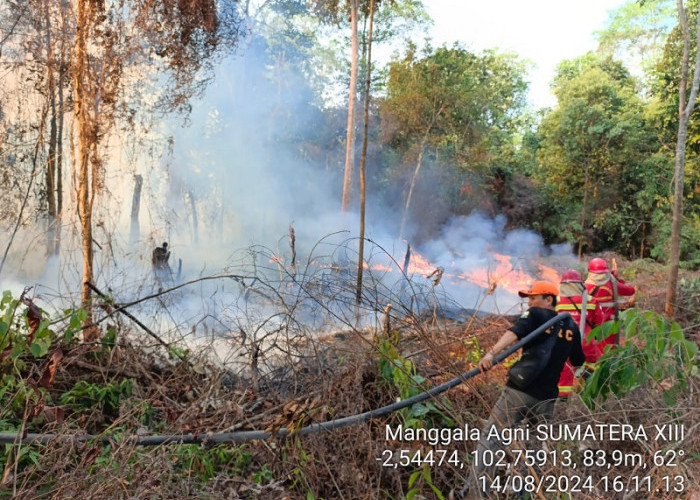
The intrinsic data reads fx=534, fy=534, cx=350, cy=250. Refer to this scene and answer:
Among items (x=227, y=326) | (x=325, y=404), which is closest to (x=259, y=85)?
(x=227, y=326)

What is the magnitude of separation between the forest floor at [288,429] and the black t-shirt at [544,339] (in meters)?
0.27

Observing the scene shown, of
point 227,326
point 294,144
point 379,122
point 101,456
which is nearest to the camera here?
point 101,456

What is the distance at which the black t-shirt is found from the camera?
3818mm

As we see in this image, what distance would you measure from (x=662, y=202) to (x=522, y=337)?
18.7 metres

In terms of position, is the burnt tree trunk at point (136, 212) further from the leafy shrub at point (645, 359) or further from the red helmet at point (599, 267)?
the leafy shrub at point (645, 359)

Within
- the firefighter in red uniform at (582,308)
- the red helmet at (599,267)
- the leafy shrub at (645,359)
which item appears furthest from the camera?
the red helmet at (599,267)

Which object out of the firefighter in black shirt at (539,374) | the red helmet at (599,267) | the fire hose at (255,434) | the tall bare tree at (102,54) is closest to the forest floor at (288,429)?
the fire hose at (255,434)

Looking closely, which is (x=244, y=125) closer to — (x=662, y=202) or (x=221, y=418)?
(x=662, y=202)

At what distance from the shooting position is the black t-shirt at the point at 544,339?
12.5 feet

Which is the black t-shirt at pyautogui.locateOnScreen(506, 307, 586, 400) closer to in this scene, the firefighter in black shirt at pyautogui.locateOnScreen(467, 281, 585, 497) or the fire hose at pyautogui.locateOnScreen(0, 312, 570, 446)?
the firefighter in black shirt at pyautogui.locateOnScreen(467, 281, 585, 497)

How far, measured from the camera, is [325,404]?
3.78 m

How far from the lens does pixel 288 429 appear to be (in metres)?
3.45

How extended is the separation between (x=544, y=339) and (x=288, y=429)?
1.92m

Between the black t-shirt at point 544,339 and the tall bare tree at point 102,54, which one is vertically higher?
the tall bare tree at point 102,54
